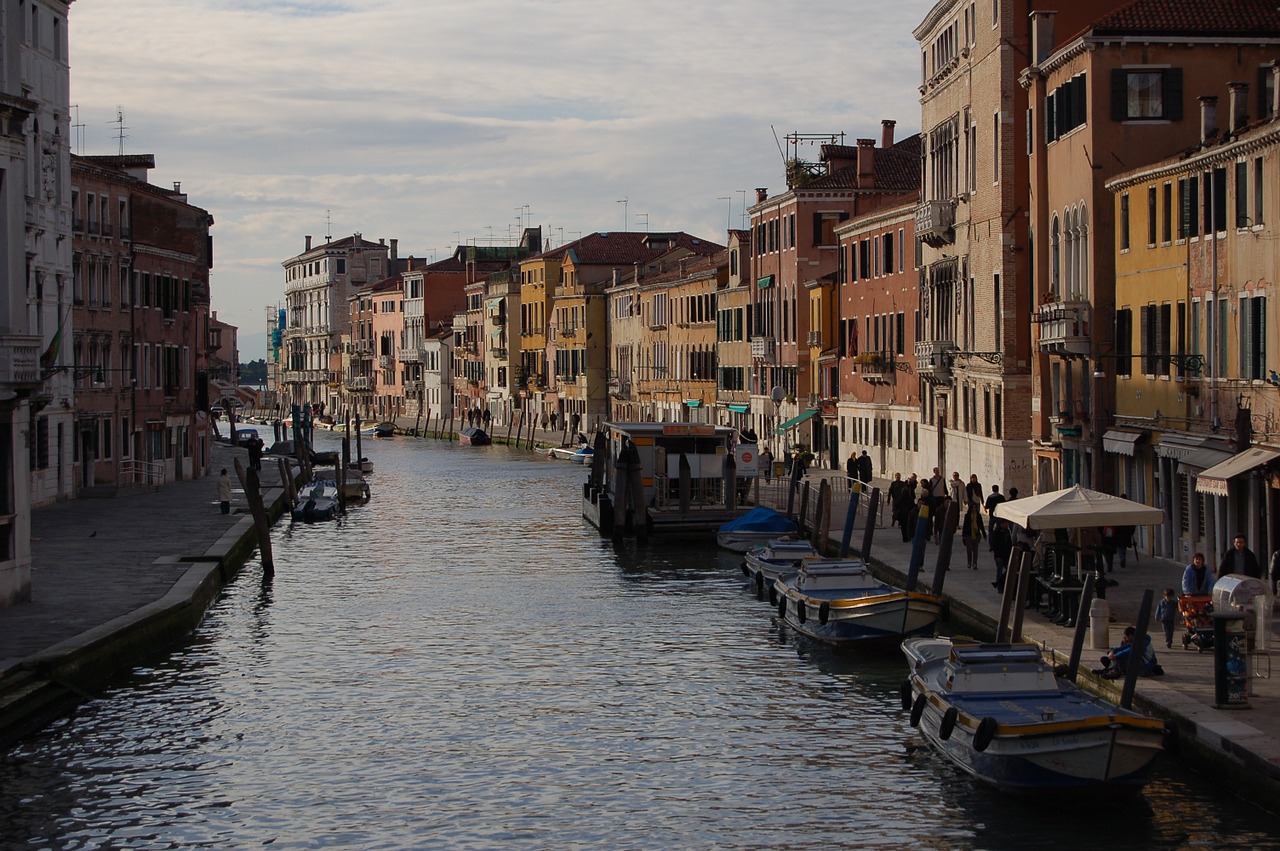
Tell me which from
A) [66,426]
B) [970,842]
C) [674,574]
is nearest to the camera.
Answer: [970,842]

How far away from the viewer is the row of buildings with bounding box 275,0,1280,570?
86.2ft

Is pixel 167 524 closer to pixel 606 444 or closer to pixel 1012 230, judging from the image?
pixel 606 444

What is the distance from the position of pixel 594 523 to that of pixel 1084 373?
18.0m

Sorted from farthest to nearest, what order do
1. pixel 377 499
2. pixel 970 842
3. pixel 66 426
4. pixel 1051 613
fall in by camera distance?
pixel 377 499 < pixel 66 426 < pixel 1051 613 < pixel 970 842

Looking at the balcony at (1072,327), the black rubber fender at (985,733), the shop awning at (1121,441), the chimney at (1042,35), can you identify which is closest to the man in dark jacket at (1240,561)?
the black rubber fender at (985,733)

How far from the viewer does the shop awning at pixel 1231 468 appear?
23375 mm

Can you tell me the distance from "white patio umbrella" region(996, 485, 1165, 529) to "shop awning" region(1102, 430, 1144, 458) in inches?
229

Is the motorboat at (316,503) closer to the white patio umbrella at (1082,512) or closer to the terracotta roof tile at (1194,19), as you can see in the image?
the terracotta roof tile at (1194,19)

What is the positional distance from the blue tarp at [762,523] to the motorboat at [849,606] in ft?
34.6

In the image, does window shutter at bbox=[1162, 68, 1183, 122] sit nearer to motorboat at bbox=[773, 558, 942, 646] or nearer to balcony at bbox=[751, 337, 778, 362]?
motorboat at bbox=[773, 558, 942, 646]

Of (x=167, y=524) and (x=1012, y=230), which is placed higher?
(x=1012, y=230)

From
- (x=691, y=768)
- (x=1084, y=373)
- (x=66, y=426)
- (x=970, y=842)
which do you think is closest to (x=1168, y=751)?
(x=970, y=842)

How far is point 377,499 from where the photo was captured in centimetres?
6025

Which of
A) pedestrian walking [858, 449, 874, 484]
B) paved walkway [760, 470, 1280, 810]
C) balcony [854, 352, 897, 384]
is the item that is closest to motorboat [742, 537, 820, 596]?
paved walkway [760, 470, 1280, 810]
